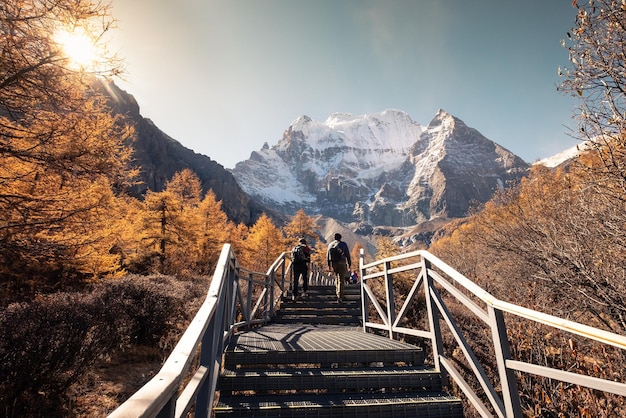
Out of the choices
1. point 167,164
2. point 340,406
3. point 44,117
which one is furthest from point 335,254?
point 167,164

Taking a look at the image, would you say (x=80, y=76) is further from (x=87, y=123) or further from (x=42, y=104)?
(x=87, y=123)

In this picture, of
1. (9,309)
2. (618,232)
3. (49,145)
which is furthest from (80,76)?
(618,232)

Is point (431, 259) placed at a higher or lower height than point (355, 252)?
lower

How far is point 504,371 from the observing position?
2.49 metres

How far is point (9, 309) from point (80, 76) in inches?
156

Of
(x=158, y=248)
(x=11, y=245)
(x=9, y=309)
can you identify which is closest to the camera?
(x=9, y=309)

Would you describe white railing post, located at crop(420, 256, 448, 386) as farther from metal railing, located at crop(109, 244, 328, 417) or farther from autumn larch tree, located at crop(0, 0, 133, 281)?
autumn larch tree, located at crop(0, 0, 133, 281)

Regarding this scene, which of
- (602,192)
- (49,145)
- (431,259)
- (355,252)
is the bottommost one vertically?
(431,259)

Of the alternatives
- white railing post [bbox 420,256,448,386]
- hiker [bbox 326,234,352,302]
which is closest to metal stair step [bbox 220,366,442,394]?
white railing post [bbox 420,256,448,386]

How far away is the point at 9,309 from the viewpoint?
14.7ft

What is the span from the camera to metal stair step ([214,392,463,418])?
2.92 metres

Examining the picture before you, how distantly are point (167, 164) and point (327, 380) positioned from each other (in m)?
83.5

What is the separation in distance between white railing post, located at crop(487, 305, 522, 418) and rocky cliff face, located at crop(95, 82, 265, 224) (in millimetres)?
65229

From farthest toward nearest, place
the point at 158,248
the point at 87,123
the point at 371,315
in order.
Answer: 1. the point at 158,248
2. the point at 371,315
3. the point at 87,123
